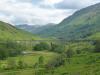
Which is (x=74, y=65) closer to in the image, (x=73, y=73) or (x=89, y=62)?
(x=89, y=62)

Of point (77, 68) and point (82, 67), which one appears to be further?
point (82, 67)

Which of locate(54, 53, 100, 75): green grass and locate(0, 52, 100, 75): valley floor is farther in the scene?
locate(0, 52, 100, 75): valley floor

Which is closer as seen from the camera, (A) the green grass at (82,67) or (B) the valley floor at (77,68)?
(A) the green grass at (82,67)

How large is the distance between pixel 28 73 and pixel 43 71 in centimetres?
744

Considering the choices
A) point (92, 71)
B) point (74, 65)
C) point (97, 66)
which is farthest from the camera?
point (74, 65)

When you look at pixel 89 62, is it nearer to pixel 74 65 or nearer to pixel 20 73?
pixel 74 65

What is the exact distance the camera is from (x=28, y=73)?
133875mm

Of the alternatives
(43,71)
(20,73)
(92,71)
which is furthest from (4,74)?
(92,71)

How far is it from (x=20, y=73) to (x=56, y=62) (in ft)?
94.7

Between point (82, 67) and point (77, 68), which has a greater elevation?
point (82, 67)

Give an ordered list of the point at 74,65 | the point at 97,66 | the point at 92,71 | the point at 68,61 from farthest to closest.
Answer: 1. the point at 68,61
2. the point at 74,65
3. the point at 97,66
4. the point at 92,71

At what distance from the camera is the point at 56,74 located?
126m

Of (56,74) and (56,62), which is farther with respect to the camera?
(56,62)

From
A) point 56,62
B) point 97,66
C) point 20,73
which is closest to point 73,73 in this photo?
point 97,66
